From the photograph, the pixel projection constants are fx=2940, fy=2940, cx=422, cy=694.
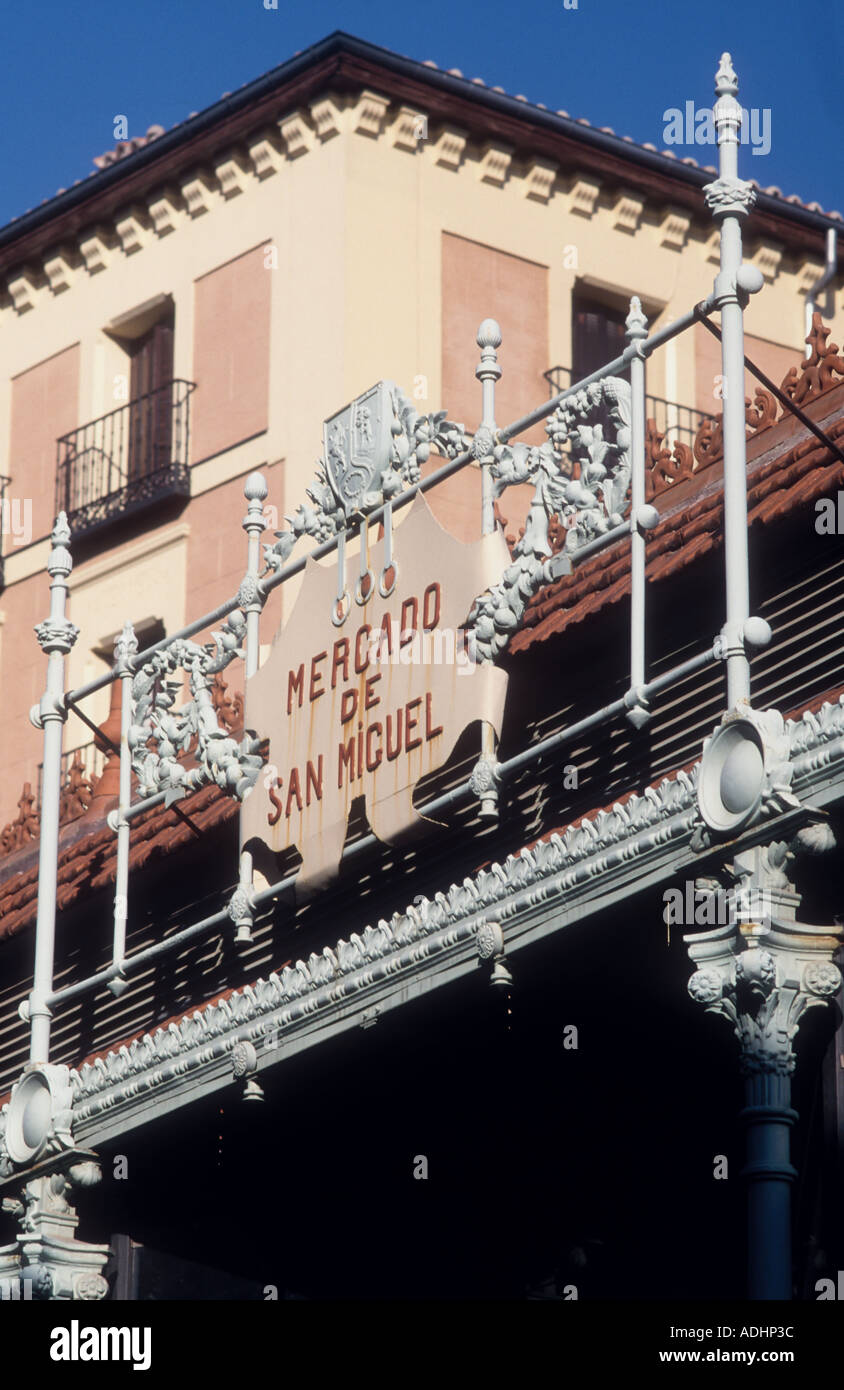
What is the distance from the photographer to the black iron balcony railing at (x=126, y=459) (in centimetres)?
3284

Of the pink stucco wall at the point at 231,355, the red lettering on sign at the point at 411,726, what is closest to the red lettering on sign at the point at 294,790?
the red lettering on sign at the point at 411,726

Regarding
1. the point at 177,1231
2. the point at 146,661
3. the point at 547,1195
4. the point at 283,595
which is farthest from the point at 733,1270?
the point at 283,595

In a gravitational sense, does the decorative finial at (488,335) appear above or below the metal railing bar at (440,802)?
above

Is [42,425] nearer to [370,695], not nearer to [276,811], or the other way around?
[276,811]

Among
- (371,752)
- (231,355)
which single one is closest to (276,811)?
(371,752)

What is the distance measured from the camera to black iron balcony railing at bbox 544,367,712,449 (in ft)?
105

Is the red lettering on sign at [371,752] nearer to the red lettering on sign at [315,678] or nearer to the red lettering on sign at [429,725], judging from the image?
the red lettering on sign at [429,725]

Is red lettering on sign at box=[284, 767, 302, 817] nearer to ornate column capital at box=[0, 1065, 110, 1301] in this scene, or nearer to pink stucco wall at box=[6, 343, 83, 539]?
ornate column capital at box=[0, 1065, 110, 1301]

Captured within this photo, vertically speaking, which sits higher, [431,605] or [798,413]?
[798,413]

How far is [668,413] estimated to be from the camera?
32.8 meters

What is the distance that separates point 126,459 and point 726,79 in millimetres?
19931

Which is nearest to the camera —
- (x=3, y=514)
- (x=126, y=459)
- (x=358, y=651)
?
(x=358, y=651)

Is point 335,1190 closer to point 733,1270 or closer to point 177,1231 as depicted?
point 177,1231
